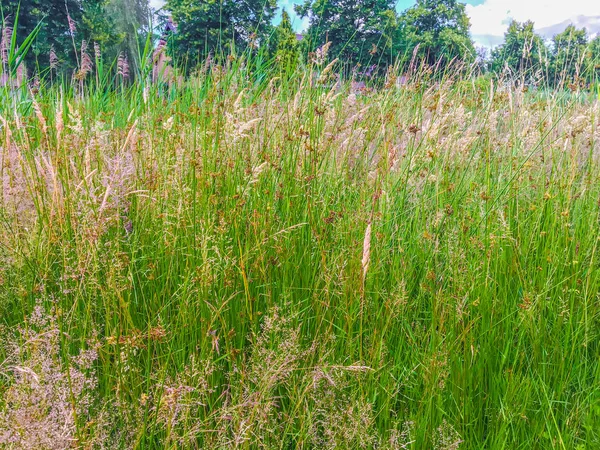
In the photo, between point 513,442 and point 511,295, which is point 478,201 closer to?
point 511,295

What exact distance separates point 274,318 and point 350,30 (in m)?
25.7

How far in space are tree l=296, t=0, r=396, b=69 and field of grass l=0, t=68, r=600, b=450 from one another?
117cm

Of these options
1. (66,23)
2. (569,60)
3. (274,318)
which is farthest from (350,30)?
(274,318)

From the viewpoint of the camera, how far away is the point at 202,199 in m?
1.84

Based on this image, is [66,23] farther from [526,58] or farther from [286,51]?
[526,58]

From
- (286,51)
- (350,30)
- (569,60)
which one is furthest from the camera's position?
(350,30)

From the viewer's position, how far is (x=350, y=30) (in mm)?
24750

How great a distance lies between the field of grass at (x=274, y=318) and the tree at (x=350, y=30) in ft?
3.84

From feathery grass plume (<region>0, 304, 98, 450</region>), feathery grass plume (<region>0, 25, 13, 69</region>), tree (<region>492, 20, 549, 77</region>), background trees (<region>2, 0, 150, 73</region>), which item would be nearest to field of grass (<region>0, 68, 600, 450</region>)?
feathery grass plume (<region>0, 304, 98, 450</region>)

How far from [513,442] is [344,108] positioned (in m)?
2.39

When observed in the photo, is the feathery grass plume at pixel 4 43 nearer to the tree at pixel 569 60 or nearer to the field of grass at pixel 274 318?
the field of grass at pixel 274 318

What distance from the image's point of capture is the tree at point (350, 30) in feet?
10.7

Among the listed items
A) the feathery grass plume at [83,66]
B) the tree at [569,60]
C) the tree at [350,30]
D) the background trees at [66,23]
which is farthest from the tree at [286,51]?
the background trees at [66,23]

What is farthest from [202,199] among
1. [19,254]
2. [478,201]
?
[478,201]
